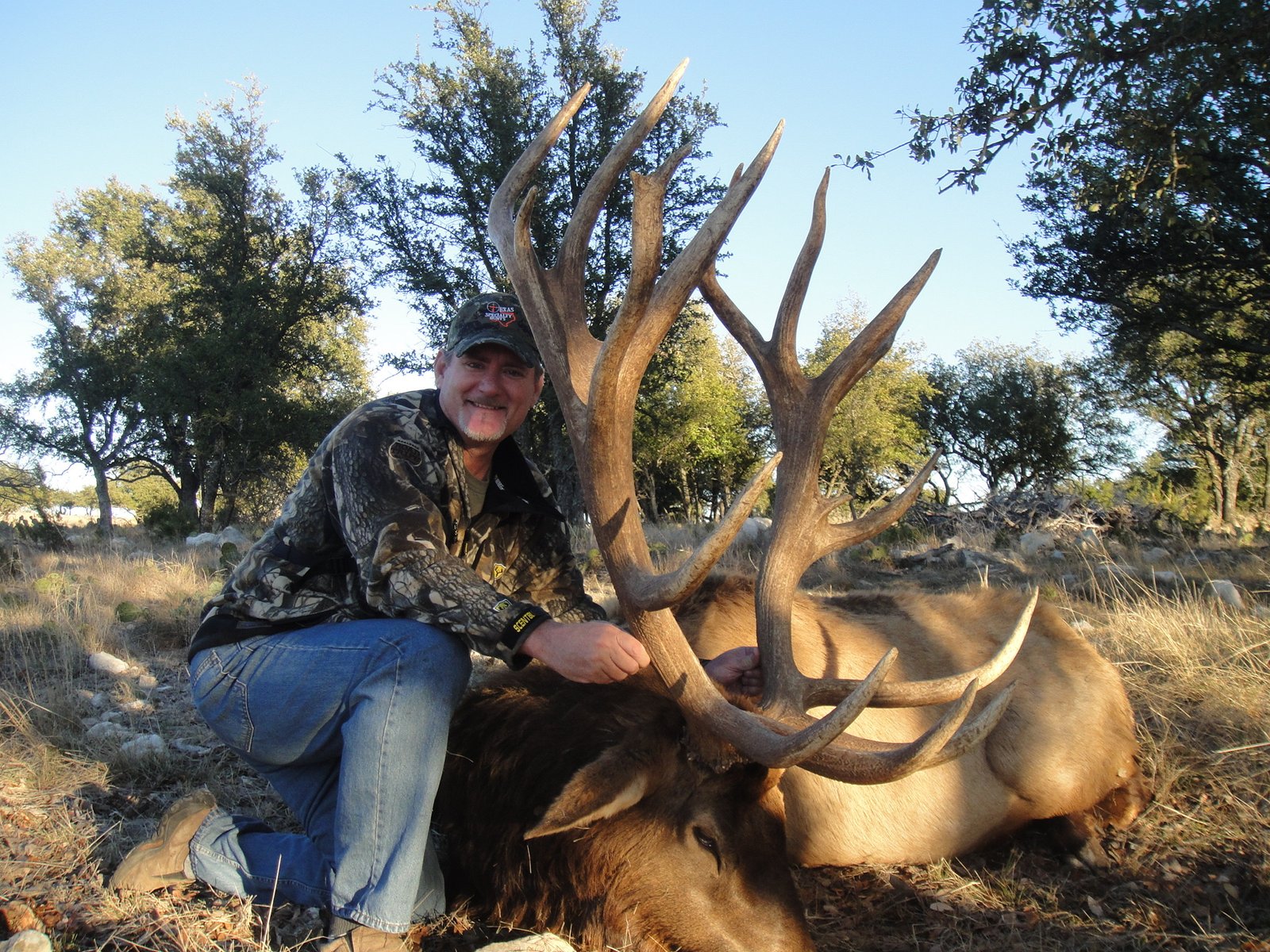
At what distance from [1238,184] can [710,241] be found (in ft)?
27.9

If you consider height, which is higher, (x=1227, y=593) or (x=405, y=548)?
(x=405, y=548)

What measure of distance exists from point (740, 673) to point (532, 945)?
3.74 ft

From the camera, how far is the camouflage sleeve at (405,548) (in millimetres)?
2729

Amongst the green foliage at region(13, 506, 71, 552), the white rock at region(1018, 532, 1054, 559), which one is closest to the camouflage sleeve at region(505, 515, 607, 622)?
the white rock at region(1018, 532, 1054, 559)

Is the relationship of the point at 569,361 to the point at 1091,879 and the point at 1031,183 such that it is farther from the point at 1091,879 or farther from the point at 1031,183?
the point at 1031,183

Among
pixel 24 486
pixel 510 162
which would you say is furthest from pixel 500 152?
pixel 24 486

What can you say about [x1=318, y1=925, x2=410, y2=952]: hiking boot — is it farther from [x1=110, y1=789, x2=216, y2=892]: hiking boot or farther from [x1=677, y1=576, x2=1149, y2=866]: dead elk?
[x1=677, y1=576, x2=1149, y2=866]: dead elk

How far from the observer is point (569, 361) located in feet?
10.5

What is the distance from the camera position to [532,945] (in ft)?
8.23

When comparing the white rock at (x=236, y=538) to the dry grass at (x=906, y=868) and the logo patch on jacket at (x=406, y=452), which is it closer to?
the dry grass at (x=906, y=868)

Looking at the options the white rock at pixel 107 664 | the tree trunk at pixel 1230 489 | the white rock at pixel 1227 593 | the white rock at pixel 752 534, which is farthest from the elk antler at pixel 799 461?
the tree trunk at pixel 1230 489

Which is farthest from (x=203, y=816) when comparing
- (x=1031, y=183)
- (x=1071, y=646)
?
(x=1031, y=183)

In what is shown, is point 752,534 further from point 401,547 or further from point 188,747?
point 401,547

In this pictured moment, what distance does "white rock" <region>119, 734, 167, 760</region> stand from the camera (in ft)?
12.6
